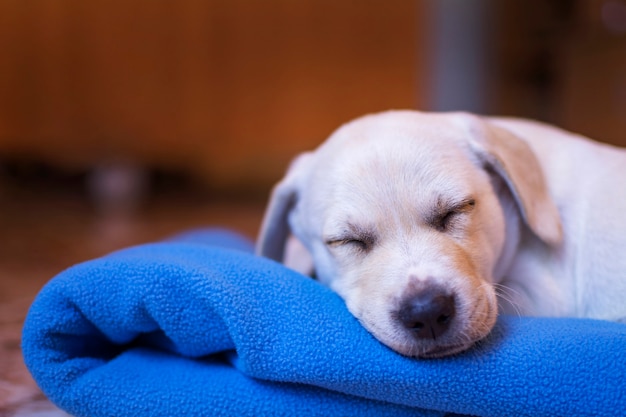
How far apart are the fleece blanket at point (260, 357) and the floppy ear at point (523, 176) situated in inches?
12.0

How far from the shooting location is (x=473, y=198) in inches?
65.4

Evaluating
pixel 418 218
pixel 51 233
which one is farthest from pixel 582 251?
pixel 51 233

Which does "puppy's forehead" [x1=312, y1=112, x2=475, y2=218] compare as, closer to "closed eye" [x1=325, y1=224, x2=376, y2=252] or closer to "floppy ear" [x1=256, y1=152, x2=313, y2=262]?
"closed eye" [x1=325, y1=224, x2=376, y2=252]

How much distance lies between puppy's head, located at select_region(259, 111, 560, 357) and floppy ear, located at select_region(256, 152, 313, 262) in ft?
0.03

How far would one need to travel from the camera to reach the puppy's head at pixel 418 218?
140 cm

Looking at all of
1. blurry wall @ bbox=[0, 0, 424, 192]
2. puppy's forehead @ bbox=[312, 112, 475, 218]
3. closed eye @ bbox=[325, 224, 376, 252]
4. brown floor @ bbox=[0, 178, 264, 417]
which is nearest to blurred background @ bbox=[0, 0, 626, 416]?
blurry wall @ bbox=[0, 0, 424, 192]

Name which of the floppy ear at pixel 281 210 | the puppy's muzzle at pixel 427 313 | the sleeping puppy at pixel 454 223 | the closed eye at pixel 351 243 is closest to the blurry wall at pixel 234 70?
the floppy ear at pixel 281 210

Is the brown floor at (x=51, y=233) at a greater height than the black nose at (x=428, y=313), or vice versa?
the black nose at (x=428, y=313)

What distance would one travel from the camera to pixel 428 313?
136 cm

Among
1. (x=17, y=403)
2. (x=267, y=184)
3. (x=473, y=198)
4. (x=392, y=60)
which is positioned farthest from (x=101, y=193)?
(x=473, y=198)

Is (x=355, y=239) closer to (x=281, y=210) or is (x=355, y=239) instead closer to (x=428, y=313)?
(x=428, y=313)

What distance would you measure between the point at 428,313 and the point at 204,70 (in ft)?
17.4

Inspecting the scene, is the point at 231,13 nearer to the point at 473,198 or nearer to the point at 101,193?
the point at 101,193

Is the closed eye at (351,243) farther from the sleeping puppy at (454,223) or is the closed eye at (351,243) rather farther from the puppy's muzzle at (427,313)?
the puppy's muzzle at (427,313)
